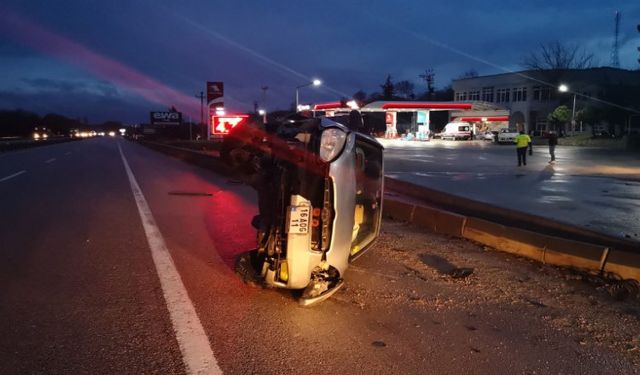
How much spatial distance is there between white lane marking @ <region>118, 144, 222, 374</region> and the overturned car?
2.43 ft

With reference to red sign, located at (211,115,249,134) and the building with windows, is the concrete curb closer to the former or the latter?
red sign, located at (211,115,249,134)

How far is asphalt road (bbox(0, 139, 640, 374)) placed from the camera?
3967 millimetres

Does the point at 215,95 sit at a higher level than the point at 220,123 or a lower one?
higher

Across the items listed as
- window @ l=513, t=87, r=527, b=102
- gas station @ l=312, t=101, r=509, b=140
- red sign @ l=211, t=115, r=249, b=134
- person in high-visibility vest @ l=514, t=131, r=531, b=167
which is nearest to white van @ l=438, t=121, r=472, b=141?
gas station @ l=312, t=101, r=509, b=140

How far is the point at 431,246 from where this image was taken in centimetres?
785

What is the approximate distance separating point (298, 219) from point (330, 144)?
27.7 inches

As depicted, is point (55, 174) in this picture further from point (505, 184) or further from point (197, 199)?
point (505, 184)

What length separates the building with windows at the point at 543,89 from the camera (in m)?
71.9

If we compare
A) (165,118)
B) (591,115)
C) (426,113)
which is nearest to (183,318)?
(426,113)

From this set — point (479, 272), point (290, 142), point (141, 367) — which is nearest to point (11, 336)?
point (141, 367)

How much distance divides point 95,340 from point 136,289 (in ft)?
4.33

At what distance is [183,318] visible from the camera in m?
4.73

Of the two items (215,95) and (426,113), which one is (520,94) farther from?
(215,95)

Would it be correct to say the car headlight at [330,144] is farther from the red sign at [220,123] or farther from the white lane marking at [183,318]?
the red sign at [220,123]
